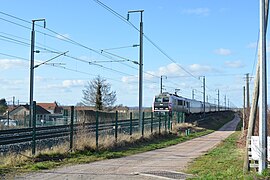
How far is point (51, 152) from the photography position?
15.7 meters

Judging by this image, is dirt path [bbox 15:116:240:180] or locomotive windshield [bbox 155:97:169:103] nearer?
dirt path [bbox 15:116:240:180]

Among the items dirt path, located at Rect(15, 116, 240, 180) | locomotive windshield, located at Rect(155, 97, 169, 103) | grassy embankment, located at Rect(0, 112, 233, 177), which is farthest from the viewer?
locomotive windshield, located at Rect(155, 97, 169, 103)

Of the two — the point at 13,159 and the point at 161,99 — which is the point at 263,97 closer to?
the point at 13,159

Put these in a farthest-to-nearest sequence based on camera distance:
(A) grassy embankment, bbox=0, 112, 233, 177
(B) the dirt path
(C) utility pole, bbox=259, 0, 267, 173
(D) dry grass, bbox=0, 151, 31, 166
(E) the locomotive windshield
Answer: (E) the locomotive windshield → (D) dry grass, bbox=0, 151, 31, 166 → (A) grassy embankment, bbox=0, 112, 233, 177 → (B) the dirt path → (C) utility pole, bbox=259, 0, 267, 173

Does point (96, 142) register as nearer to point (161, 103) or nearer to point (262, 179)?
point (262, 179)

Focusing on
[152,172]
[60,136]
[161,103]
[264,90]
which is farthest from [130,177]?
[161,103]

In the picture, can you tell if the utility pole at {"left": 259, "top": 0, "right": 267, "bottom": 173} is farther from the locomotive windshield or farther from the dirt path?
the locomotive windshield

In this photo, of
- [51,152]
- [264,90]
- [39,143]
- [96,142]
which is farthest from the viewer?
[96,142]

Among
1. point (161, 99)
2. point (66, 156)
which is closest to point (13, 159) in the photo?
point (66, 156)

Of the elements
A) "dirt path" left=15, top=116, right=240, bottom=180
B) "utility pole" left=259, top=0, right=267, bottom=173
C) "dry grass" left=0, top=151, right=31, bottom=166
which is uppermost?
"utility pole" left=259, top=0, right=267, bottom=173

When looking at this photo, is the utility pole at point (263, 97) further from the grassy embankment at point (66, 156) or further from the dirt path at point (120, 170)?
the grassy embankment at point (66, 156)

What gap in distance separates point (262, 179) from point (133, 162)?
6.56 metres

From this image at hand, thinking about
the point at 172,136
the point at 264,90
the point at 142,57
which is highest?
the point at 142,57

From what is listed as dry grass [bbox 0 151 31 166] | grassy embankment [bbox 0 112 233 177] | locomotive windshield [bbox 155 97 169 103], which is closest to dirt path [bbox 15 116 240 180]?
grassy embankment [bbox 0 112 233 177]
